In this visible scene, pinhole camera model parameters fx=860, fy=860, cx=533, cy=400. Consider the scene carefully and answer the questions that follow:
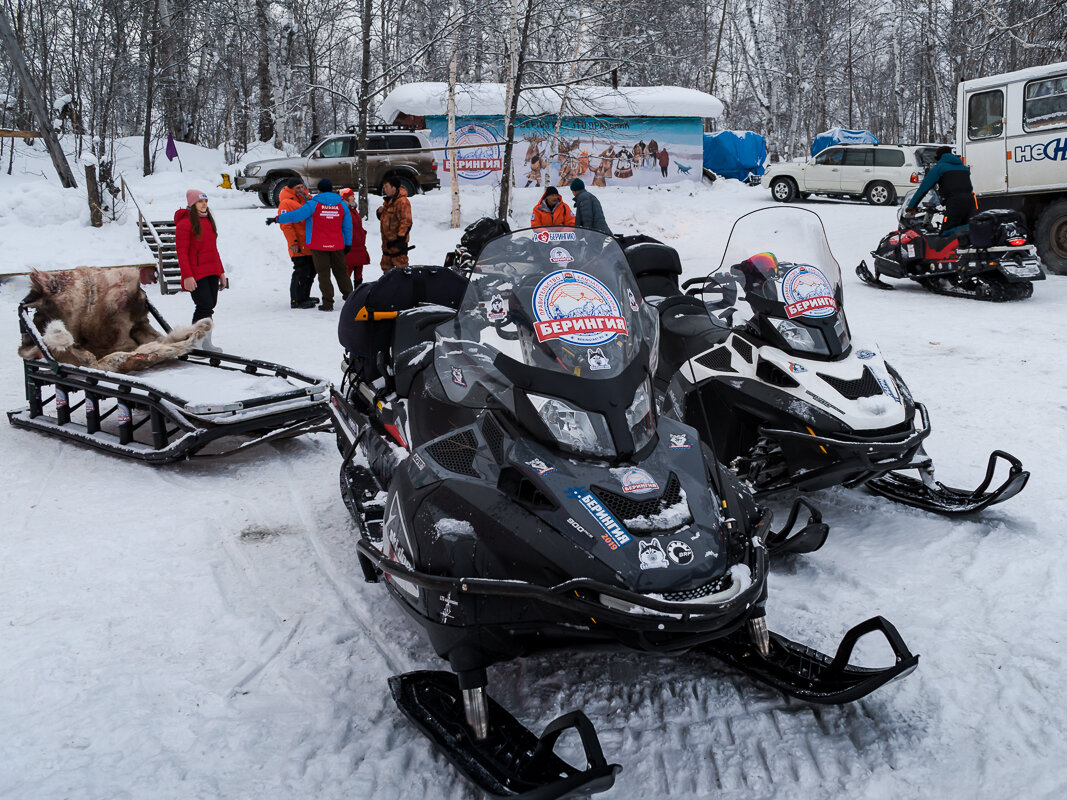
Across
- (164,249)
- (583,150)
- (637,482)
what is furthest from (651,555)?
(583,150)

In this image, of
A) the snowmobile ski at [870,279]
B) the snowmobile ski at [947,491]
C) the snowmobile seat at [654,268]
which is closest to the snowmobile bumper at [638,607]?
the snowmobile ski at [947,491]

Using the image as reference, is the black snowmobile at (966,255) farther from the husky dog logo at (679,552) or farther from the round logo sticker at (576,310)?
the husky dog logo at (679,552)

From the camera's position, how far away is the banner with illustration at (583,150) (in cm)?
2128

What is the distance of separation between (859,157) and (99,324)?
18.7 meters

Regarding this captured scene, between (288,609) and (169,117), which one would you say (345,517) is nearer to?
(288,609)

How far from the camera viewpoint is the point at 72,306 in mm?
6324

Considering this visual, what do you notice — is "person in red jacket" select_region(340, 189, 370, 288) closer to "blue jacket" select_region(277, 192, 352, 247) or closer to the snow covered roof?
"blue jacket" select_region(277, 192, 352, 247)

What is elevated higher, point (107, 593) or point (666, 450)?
point (666, 450)

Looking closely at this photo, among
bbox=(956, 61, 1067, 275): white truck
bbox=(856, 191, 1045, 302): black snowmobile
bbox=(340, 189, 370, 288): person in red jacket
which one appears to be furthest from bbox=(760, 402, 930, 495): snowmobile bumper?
bbox=(956, 61, 1067, 275): white truck

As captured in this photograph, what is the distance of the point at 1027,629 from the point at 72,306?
628cm

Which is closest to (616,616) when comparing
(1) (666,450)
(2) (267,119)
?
(1) (666,450)

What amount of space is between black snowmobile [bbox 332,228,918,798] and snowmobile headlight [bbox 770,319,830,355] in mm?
1629

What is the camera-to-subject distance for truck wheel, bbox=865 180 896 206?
20.3 metres

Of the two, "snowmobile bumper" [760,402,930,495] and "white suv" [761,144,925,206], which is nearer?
"snowmobile bumper" [760,402,930,495]
